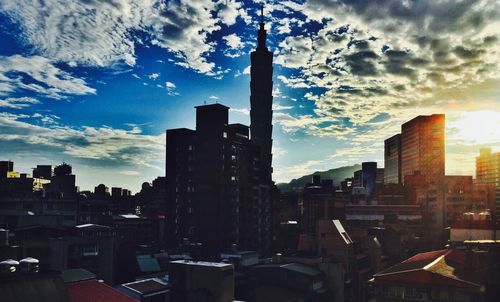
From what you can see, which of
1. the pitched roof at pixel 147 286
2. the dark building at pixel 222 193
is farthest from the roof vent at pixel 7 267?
the dark building at pixel 222 193

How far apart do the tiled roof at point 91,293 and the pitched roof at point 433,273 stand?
35460 mm

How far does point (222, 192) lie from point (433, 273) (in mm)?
78588

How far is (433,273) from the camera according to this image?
57.0 metres

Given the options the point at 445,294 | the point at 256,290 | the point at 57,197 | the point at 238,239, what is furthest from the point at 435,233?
the point at 57,197

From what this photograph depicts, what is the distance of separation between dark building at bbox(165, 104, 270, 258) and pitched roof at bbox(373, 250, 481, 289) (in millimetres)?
69031

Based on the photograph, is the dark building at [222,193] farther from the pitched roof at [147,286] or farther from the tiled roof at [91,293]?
the tiled roof at [91,293]

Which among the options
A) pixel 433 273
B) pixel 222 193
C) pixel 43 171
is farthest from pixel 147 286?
pixel 43 171

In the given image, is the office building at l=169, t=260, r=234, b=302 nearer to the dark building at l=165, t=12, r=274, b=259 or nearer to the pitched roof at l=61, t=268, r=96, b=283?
the pitched roof at l=61, t=268, r=96, b=283

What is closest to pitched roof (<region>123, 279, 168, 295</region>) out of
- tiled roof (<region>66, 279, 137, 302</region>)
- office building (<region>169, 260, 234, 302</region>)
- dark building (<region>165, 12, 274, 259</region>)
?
office building (<region>169, 260, 234, 302</region>)

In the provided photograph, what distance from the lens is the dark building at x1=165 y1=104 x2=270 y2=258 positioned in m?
128

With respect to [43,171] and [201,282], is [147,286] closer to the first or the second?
[201,282]

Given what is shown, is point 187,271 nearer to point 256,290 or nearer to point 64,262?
point 256,290

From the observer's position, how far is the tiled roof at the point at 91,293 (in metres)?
53.0

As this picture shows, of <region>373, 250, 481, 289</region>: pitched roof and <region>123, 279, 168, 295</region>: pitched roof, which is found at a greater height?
<region>373, 250, 481, 289</region>: pitched roof
